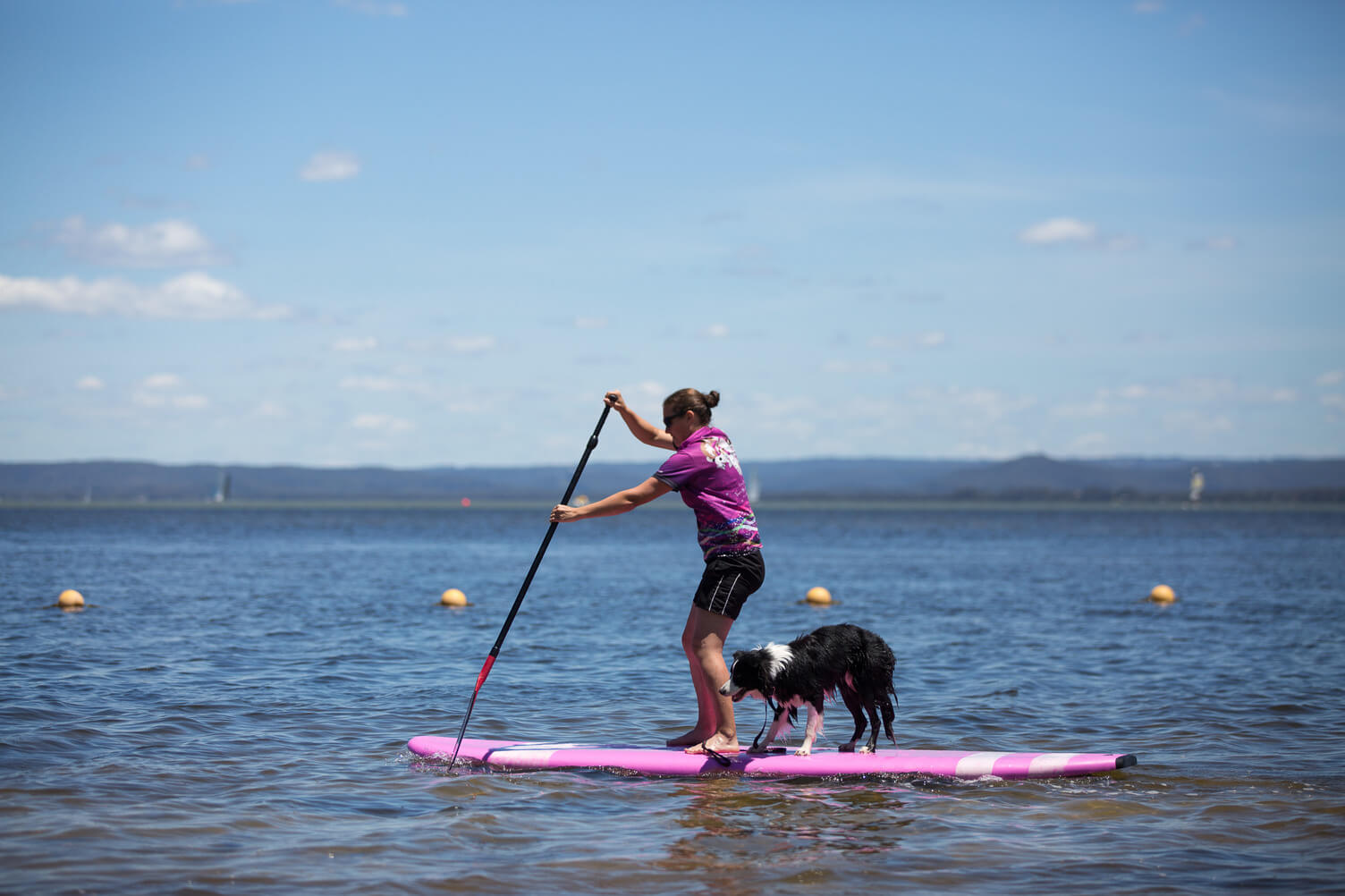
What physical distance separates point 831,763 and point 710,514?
76.3 inches

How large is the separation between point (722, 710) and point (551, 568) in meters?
30.3

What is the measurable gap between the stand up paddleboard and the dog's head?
601mm

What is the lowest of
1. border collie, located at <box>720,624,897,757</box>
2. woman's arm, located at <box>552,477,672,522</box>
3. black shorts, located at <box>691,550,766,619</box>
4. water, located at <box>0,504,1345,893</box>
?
water, located at <box>0,504,1345,893</box>

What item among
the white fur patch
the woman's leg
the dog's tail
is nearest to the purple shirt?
the woman's leg

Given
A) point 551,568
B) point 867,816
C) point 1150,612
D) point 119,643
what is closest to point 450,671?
point 119,643

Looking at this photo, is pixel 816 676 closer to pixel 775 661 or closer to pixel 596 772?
pixel 775 661

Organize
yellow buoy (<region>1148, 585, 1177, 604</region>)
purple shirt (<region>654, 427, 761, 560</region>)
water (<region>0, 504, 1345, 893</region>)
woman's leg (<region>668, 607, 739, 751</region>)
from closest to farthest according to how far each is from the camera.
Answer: water (<region>0, 504, 1345, 893</region>) < purple shirt (<region>654, 427, 761, 560</region>) < woman's leg (<region>668, 607, 739, 751</region>) < yellow buoy (<region>1148, 585, 1177, 604</region>)

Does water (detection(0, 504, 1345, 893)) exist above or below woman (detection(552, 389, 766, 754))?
below

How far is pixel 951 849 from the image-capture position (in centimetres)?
650

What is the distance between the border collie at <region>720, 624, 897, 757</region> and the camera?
7715mm

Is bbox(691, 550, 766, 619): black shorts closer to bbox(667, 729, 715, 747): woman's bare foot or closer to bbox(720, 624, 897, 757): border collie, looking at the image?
bbox(720, 624, 897, 757): border collie

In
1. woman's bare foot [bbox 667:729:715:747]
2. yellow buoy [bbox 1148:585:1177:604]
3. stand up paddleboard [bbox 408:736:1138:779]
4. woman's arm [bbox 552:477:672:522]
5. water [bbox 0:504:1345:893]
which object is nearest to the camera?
water [bbox 0:504:1345:893]

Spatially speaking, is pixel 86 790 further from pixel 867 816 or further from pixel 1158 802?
pixel 1158 802

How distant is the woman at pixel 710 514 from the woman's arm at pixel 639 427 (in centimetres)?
33
